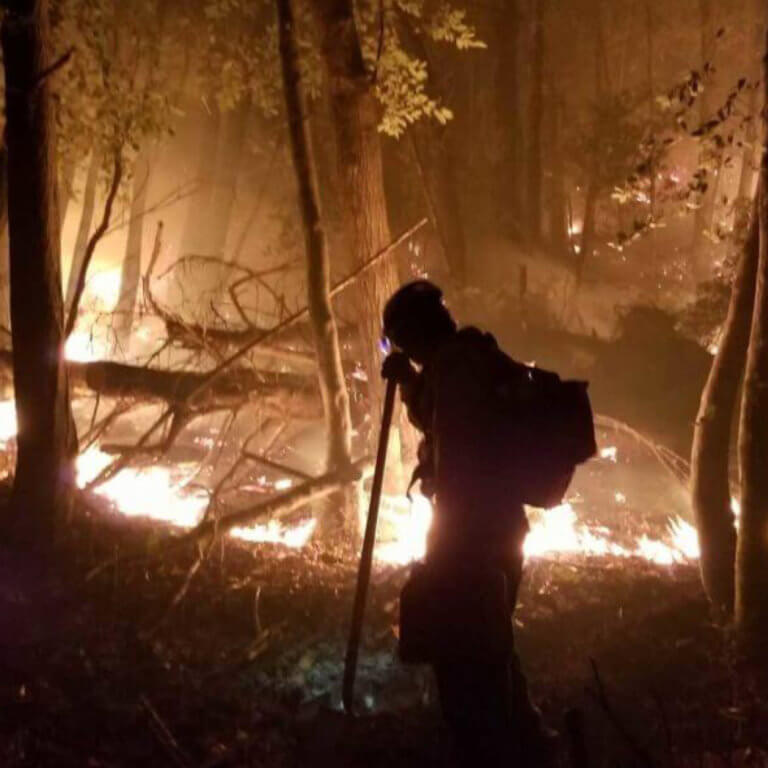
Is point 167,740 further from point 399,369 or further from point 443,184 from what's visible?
point 443,184

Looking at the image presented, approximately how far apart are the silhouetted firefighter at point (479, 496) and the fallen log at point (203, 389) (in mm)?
4511

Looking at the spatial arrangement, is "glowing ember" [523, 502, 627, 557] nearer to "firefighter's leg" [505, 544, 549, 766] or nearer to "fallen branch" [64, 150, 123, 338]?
"firefighter's leg" [505, 544, 549, 766]

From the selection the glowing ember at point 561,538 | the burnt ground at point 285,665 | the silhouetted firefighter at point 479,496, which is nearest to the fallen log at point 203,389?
the burnt ground at point 285,665

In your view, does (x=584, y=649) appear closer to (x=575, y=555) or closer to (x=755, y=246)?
(x=575, y=555)

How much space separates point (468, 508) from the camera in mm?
3047

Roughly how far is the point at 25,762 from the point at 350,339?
610cm

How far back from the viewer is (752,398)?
446cm

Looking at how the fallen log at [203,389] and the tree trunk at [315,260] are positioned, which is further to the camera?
the fallen log at [203,389]

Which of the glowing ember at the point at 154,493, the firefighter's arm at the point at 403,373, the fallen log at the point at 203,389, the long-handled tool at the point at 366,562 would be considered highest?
the fallen log at the point at 203,389

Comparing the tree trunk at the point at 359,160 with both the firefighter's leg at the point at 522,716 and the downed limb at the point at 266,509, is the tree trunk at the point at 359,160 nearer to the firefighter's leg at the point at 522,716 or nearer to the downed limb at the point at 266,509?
the downed limb at the point at 266,509

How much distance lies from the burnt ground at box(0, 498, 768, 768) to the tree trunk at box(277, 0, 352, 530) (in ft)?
5.39

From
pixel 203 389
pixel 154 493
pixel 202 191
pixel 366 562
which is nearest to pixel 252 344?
pixel 203 389

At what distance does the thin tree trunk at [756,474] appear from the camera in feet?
14.4

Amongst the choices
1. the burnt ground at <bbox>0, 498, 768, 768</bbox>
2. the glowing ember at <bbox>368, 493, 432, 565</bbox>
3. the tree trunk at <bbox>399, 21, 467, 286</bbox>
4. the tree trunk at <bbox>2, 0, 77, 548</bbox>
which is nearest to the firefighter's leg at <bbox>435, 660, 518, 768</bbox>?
the burnt ground at <bbox>0, 498, 768, 768</bbox>
